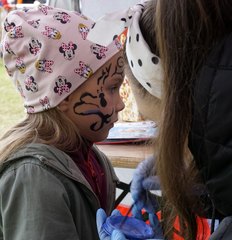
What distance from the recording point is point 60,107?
1.06 m

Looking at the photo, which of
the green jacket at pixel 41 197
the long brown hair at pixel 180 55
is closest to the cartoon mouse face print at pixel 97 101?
the green jacket at pixel 41 197

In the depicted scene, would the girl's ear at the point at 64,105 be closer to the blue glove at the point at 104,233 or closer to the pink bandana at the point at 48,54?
the pink bandana at the point at 48,54

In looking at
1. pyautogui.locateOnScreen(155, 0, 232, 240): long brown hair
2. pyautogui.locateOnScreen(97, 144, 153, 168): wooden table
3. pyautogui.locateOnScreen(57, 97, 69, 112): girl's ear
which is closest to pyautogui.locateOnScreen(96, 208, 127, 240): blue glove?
pyautogui.locateOnScreen(155, 0, 232, 240): long brown hair

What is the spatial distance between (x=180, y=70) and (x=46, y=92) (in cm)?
50

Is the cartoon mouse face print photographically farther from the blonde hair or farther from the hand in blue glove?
the hand in blue glove

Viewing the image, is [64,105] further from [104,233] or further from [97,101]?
[104,233]

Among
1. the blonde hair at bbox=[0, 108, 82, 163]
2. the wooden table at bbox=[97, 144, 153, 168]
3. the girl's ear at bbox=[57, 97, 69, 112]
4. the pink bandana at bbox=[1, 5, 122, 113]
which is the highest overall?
the pink bandana at bbox=[1, 5, 122, 113]

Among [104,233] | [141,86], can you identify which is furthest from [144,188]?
[141,86]

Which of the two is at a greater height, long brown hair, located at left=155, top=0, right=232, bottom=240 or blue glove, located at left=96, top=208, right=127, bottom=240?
long brown hair, located at left=155, top=0, right=232, bottom=240

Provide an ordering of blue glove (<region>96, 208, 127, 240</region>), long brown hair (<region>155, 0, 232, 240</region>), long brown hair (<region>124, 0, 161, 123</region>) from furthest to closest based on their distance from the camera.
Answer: blue glove (<region>96, 208, 127, 240</region>)
long brown hair (<region>124, 0, 161, 123</region>)
long brown hair (<region>155, 0, 232, 240</region>)

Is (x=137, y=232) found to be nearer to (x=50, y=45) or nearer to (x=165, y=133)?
(x=165, y=133)

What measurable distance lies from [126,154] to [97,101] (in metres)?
0.36

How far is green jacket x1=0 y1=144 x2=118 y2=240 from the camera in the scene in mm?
891

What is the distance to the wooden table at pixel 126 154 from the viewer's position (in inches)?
53.1
